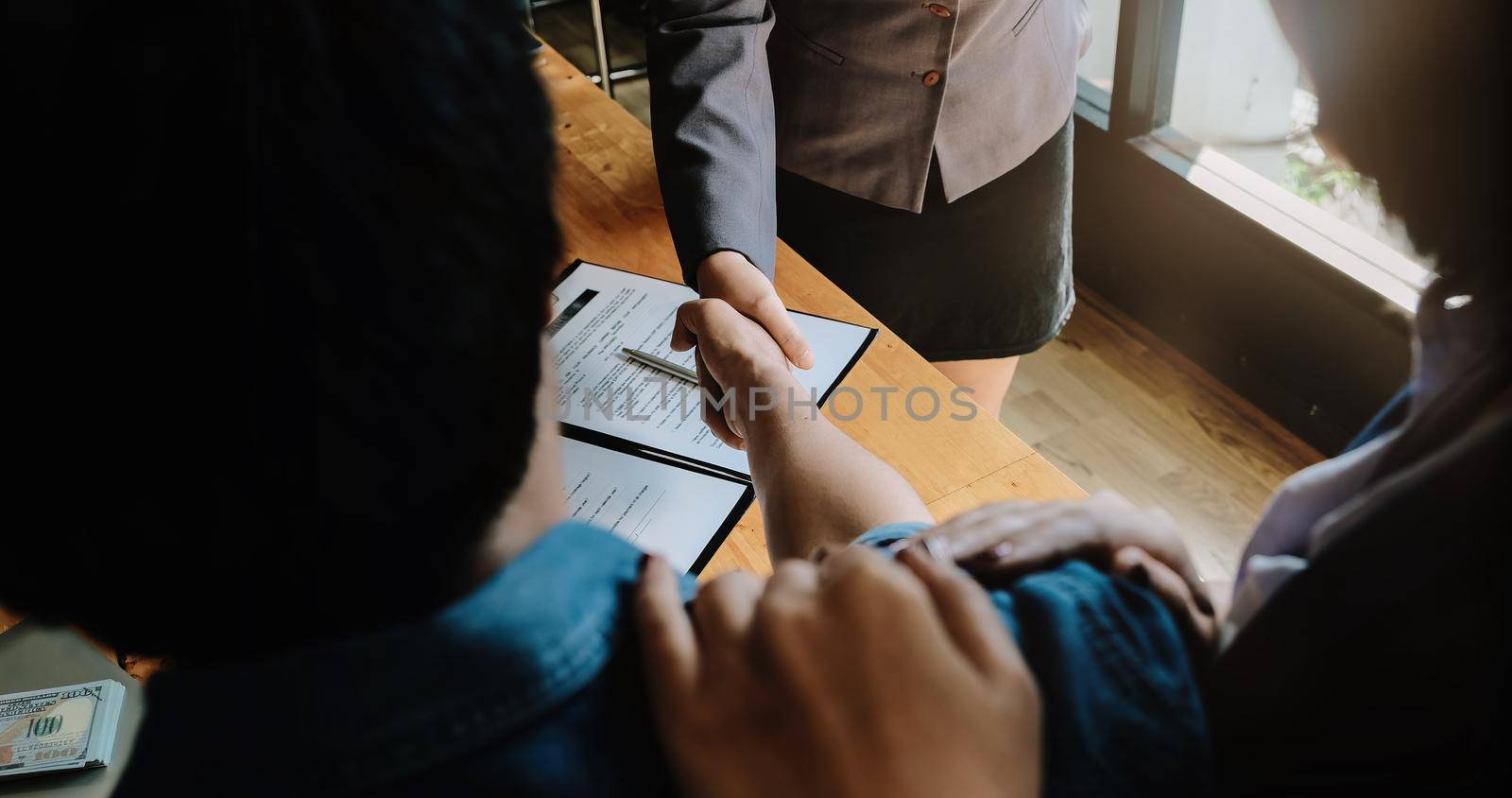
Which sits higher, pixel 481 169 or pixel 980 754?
pixel 481 169

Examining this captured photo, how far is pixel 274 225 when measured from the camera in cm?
31

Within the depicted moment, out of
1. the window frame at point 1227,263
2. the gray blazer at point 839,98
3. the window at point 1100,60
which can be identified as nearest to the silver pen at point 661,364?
the gray blazer at point 839,98

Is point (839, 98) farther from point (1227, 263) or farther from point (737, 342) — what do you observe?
point (1227, 263)

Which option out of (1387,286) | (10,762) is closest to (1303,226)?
(1387,286)

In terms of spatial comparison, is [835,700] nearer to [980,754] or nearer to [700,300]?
[980,754]

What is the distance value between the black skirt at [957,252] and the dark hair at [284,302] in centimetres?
114

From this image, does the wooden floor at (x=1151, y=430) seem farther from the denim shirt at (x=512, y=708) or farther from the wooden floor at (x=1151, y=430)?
the denim shirt at (x=512, y=708)

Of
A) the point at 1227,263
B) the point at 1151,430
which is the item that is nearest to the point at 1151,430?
the point at 1151,430

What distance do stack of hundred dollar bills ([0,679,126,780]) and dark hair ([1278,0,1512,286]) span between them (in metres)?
0.98

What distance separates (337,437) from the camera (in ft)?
1.14

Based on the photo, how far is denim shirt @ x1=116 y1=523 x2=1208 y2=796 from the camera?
38 centimetres

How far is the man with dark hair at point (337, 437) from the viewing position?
0.30 metres

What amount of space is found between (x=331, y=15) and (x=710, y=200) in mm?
857

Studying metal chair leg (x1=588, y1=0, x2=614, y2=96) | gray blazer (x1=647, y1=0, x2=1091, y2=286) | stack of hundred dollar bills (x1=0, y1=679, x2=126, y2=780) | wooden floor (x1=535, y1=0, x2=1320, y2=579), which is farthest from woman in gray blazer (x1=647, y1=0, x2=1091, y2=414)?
metal chair leg (x1=588, y1=0, x2=614, y2=96)
